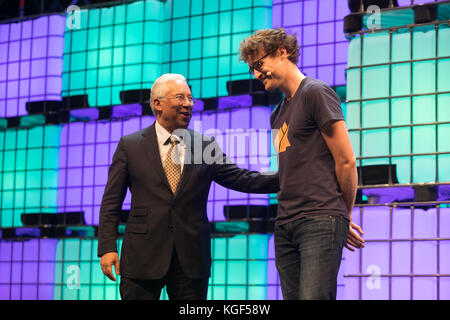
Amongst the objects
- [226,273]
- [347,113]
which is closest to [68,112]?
[226,273]

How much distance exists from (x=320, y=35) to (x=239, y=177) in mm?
1799

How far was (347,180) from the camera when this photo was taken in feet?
8.71

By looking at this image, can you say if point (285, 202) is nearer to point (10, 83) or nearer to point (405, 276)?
point (405, 276)

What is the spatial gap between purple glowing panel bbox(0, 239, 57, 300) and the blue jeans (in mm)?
3506

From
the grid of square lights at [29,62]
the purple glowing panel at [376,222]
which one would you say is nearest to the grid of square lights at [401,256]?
the purple glowing panel at [376,222]

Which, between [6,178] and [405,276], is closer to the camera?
[405,276]

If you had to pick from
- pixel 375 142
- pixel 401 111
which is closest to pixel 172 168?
pixel 375 142

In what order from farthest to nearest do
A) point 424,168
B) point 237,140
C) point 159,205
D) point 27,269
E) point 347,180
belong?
1. point 27,269
2. point 237,140
3. point 424,168
4. point 159,205
5. point 347,180

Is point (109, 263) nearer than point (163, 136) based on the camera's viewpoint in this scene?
Yes

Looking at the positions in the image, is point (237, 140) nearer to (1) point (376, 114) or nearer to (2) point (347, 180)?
(1) point (376, 114)

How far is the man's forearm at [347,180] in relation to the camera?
2.65m
